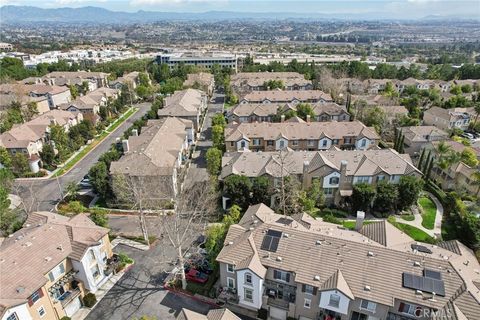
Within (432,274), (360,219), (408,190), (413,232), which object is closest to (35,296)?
(360,219)

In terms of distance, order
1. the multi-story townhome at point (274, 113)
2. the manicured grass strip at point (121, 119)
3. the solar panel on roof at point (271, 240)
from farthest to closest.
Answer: the manicured grass strip at point (121, 119)
the multi-story townhome at point (274, 113)
the solar panel on roof at point (271, 240)

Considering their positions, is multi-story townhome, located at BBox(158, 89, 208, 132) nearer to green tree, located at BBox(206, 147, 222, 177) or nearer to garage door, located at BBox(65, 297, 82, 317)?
green tree, located at BBox(206, 147, 222, 177)

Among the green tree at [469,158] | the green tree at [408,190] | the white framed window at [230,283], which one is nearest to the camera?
the white framed window at [230,283]

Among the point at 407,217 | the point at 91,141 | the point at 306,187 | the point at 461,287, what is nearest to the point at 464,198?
the point at 407,217

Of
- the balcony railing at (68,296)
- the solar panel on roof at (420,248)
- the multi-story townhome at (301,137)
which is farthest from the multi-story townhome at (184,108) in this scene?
the solar panel on roof at (420,248)

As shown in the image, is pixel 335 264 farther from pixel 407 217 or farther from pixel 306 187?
A: pixel 407 217

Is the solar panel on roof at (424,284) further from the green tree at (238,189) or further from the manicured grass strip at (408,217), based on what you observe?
the green tree at (238,189)
